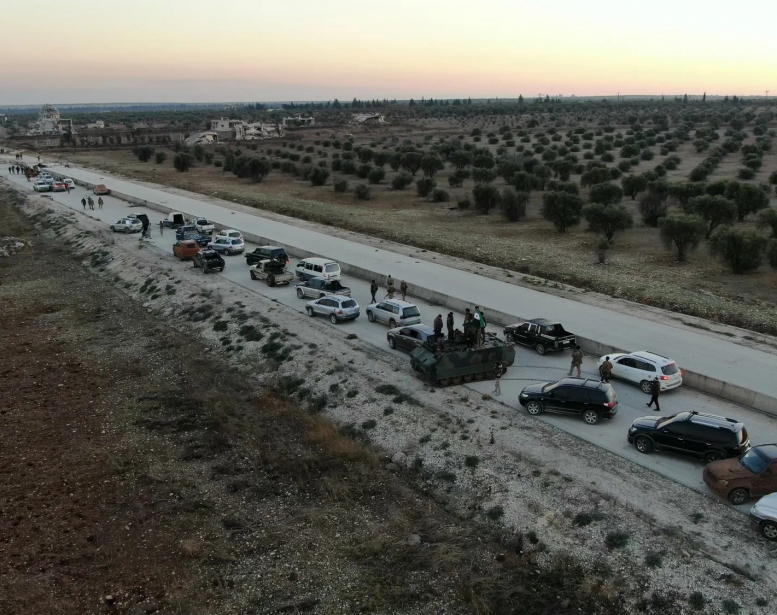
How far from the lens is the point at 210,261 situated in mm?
34125

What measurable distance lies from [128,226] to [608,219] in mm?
31572

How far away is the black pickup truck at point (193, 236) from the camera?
39.7 metres

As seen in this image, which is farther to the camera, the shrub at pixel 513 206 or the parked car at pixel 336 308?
the shrub at pixel 513 206

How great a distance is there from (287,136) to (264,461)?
12004 centimetres

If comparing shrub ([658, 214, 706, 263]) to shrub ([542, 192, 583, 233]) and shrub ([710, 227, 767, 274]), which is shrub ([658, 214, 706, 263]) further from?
shrub ([542, 192, 583, 233])

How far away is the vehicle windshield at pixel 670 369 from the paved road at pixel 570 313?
114 centimetres

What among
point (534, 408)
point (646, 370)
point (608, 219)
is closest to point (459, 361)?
point (534, 408)

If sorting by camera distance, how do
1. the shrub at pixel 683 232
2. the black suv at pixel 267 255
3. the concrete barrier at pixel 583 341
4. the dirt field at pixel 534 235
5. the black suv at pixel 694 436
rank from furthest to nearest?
the shrub at pixel 683 232 < the black suv at pixel 267 255 < the dirt field at pixel 534 235 < the concrete barrier at pixel 583 341 < the black suv at pixel 694 436

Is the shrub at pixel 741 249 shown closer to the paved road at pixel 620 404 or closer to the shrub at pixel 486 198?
the paved road at pixel 620 404

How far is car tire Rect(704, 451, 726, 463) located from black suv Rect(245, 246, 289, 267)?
73.6 ft

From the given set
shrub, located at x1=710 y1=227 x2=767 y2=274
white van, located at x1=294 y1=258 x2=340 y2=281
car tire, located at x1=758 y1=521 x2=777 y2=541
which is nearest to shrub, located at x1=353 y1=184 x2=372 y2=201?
white van, located at x1=294 y1=258 x2=340 y2=281

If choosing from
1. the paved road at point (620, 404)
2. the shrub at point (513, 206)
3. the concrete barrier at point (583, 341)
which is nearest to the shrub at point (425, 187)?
the shrub at point (513, 206)

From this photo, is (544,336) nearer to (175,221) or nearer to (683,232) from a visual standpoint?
(683,232)

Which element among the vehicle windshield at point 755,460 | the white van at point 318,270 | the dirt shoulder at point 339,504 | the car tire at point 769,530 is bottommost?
the dirt shoulder at point 339,504
